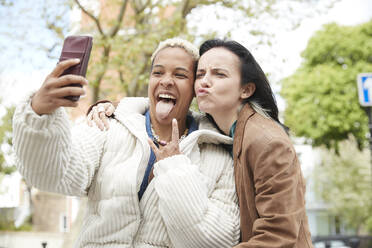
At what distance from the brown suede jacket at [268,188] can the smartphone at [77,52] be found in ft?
3.27

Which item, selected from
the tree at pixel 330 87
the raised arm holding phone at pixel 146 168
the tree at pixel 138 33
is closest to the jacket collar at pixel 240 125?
the raised arm holding phone at pixel 146 168

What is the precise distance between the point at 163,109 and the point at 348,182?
26571mm

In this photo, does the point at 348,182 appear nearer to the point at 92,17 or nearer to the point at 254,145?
the point at 92,17

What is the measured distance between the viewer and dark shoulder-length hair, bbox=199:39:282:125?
2709mm

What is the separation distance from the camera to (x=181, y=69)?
9.02 ft

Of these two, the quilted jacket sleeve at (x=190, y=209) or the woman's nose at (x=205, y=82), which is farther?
the woman's nose at (x=205, y=82)

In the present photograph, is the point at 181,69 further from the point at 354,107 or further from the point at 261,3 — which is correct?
the point at 354,107

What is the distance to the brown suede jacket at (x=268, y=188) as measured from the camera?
2115 mm

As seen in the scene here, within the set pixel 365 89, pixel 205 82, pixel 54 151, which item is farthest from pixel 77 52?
pixel 365 89

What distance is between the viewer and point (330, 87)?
62.1ft

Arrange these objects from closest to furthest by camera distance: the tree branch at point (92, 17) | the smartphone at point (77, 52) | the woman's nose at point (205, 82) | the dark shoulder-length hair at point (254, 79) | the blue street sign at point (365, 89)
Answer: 1. the smartphone at point (77, 52)
2. the woman's nose at point (205, 82)
3. the dark shoulder-length hair at point (254, 79)
4. the blue street sign at point (365, 89)
5. the tree branch at point (92, 17)

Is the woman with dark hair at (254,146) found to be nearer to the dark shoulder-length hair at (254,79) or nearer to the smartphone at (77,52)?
the dark shoulder-length hair at (254,79)

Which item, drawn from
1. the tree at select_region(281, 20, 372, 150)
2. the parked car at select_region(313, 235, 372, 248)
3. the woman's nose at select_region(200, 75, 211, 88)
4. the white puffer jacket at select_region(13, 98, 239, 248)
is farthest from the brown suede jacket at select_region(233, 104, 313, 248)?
the parked car at select_region(313, 235, 372, 248)

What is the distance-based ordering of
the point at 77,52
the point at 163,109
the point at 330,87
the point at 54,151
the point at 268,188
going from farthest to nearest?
the point at 330,87, the point at 163,109, the point at 268,188, the point at 54,151, the point at 77,52
